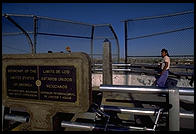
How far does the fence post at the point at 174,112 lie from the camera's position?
1405 mm

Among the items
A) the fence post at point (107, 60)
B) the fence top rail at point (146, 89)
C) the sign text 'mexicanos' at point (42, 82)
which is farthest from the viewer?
the fence post at point (107, 60)

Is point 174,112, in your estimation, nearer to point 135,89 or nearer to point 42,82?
point 135,89

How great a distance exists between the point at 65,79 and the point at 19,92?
80cm

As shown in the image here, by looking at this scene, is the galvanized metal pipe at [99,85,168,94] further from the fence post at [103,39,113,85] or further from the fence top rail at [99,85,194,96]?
the fence post at [103,39,113,85]

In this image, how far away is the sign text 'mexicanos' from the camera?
166 centimetres

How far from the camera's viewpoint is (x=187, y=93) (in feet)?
A: 4.55

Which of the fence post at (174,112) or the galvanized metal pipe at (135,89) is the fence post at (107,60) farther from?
the fence post at (174,112)

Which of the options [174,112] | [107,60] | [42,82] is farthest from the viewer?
[107,60]

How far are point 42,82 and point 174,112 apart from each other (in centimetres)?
173

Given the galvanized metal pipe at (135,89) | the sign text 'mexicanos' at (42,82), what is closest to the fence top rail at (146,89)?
the galvanized metal pipe at (135,89)

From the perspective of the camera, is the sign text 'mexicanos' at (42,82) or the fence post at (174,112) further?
the sign text 'mexicanos' at (42,82)

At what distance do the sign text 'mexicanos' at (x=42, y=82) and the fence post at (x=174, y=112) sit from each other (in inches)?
45.8

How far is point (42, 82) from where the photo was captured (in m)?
1.77

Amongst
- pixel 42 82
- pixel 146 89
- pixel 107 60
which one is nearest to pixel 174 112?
pixel 146 89
